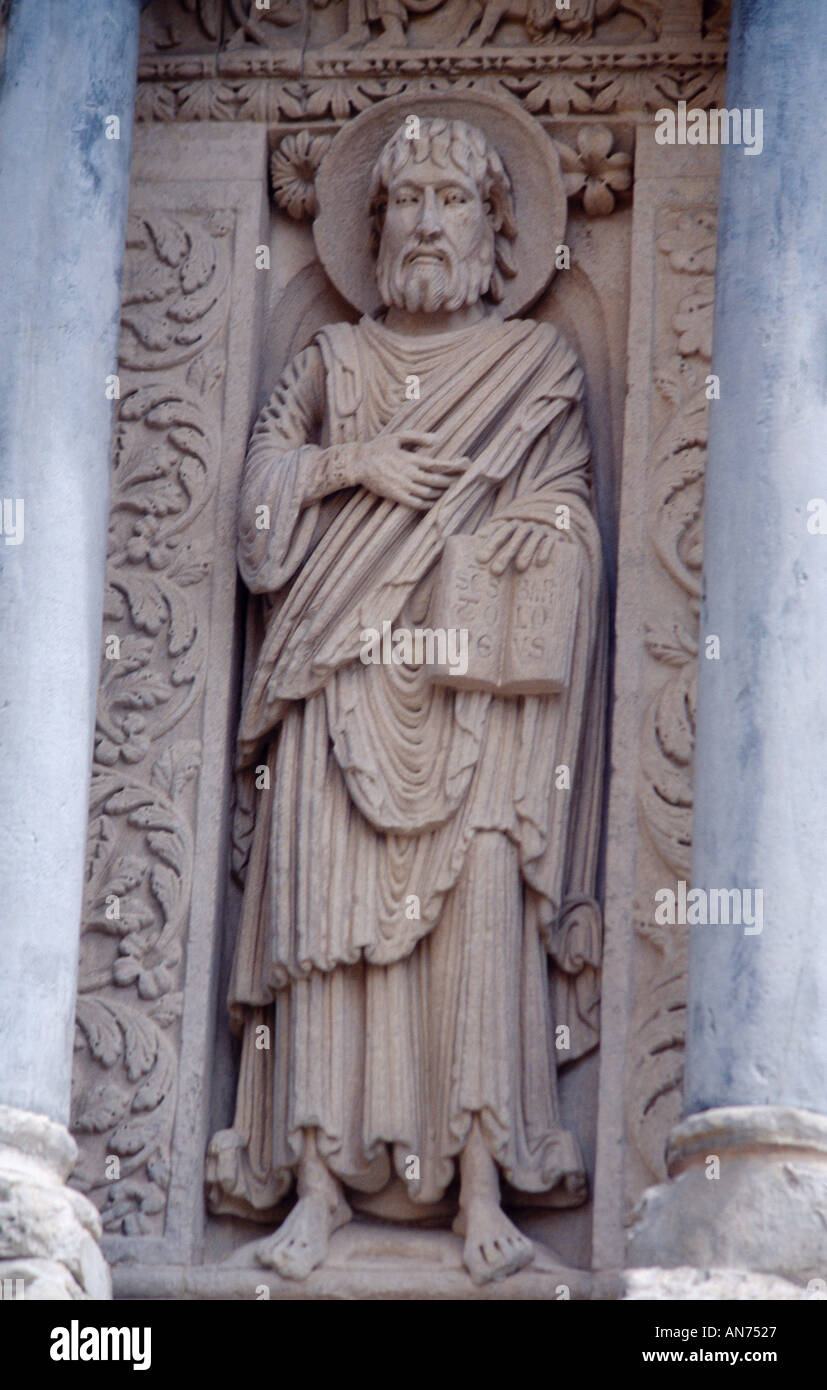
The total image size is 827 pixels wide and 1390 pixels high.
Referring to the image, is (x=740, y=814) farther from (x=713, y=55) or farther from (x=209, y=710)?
(x=713, y=55)

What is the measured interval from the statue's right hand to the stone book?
195 mm

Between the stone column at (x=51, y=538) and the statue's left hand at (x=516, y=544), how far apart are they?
1.04 meters

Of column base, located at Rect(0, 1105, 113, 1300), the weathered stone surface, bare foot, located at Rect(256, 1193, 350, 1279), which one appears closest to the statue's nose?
bare foot, located at Rect(256, 1193, 350, 1279)

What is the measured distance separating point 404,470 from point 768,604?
53.0 inches

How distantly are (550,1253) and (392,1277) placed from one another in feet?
1.38

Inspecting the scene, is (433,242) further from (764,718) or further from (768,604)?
(764,718)

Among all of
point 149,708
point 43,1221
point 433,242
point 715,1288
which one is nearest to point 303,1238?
point 43,1221

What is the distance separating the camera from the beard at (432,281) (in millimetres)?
8656

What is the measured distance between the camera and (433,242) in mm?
8672

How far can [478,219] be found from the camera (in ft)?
28.7

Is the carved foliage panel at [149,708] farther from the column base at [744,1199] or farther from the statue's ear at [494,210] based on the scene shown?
the column base at [744,1199]

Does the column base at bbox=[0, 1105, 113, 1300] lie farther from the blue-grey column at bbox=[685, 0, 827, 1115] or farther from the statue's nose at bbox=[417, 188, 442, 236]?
the statue's nose at bbox=[417, 188, 442, 236]

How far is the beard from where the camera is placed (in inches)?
341

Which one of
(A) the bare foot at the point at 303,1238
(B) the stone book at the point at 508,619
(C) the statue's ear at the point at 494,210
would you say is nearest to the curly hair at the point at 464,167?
(C) the statue's ear at the point at 494,210
